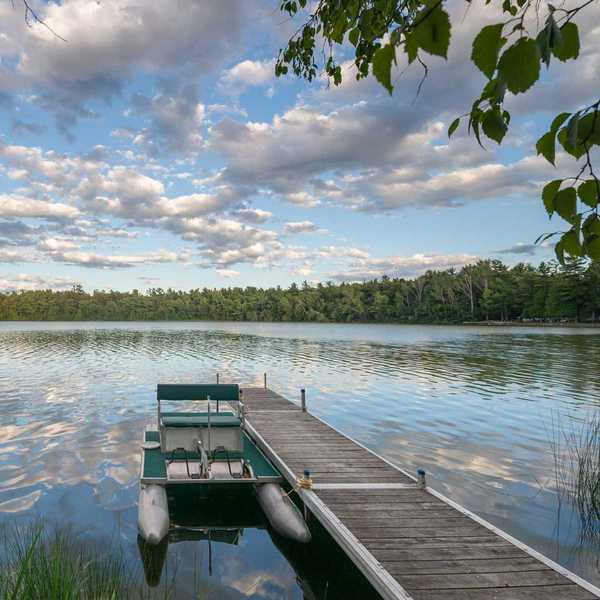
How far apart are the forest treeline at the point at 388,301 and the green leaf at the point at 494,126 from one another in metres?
98.8

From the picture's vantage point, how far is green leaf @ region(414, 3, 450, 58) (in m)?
1.45

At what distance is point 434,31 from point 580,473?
35.9ft

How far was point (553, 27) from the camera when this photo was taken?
128 cm

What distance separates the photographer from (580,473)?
33.2ft

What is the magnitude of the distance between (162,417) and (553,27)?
1159 cm

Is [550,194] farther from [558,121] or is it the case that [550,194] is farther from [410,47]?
[410,47]

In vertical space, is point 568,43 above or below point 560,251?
above

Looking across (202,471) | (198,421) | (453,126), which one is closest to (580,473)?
(202,471)

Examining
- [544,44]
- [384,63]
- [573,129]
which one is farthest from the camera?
[384,63]

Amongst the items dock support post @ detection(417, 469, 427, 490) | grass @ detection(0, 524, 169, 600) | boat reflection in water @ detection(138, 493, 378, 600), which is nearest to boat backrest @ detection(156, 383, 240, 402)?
boat reflection in water @ detection(138, 493, 378, 600)

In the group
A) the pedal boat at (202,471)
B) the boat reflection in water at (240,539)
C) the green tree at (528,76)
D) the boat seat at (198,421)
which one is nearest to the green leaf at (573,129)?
the green tree at (528,76)

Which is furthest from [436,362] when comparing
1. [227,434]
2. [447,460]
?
[227,434]

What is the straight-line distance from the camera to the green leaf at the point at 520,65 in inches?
50.8

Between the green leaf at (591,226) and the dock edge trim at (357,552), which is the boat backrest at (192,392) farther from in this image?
the green leaf at (591,226)
